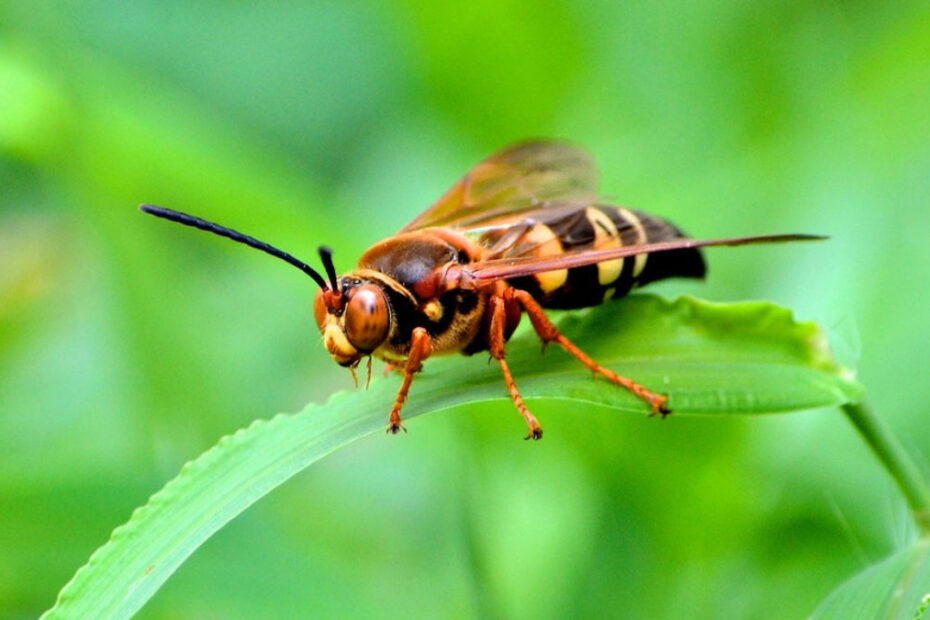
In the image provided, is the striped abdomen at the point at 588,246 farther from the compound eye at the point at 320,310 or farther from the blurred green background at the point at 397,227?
the compound eye at the point at 320,310

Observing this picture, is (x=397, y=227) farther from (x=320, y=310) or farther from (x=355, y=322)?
(x=355, y=322)

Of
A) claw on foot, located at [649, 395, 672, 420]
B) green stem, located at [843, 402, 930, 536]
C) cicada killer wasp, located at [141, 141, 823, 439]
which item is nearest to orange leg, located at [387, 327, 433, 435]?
cicada killer wasp, located at [141, 141, 823, 439]

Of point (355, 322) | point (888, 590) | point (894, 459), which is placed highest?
point (355, 322)

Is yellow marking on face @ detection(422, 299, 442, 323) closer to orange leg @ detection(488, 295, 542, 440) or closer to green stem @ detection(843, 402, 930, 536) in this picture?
orange leg @ detection(488, 295, 542, 440)

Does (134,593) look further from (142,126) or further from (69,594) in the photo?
(142,126)

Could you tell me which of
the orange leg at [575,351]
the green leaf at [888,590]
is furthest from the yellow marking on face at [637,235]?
the green leaf at [888,590]

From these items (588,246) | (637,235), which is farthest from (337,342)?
(637,235)
